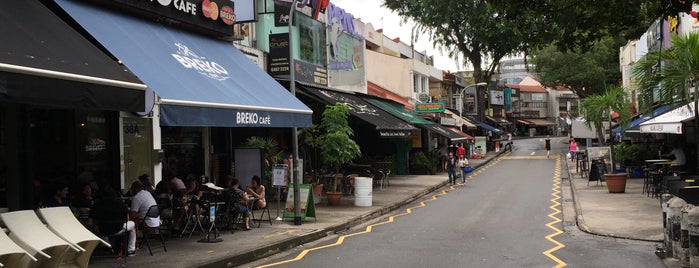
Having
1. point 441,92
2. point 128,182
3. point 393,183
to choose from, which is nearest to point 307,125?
point 128,182

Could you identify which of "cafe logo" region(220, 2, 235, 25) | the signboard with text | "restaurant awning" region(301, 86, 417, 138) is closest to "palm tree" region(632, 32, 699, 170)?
"cafe logo" region(220, 2, 235, 25)

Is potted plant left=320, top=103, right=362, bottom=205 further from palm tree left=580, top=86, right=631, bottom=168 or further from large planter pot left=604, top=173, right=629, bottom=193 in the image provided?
palm tree left=580, top=86, right=631, bottom=168

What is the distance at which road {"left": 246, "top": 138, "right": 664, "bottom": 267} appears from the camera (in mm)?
9422

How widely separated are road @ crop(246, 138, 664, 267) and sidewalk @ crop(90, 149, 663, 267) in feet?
1.16

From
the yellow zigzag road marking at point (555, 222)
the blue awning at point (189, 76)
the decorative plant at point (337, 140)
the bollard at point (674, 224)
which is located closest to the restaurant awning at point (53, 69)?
the blue awning at point (189, 76)

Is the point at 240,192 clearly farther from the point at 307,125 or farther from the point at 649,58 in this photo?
the point at 649,58

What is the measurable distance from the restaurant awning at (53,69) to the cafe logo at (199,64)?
2.54 metres

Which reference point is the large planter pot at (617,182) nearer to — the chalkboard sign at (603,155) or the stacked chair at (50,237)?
the chalkboard sign at (603,155)

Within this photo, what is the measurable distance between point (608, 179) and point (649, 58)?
8931 mm

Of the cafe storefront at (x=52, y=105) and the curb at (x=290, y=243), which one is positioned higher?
the cafe storefront at (x=52, y=105)

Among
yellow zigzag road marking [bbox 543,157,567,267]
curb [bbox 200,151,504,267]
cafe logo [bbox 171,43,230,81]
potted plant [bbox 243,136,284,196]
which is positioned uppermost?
cafe logo [bbox 171,43,230,81]

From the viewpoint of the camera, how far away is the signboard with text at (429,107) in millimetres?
32844

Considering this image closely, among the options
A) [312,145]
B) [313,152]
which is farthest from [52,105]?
[313,152]

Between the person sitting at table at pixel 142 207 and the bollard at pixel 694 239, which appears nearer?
the bollard at pixel 694 239
